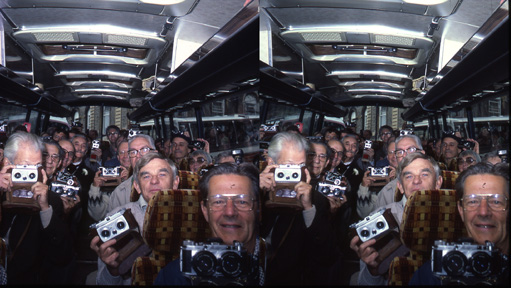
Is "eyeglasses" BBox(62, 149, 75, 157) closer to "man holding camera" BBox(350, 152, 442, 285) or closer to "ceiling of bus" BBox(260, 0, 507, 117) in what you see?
"ceiling of bus" BBox(260, 0, 507, 117)

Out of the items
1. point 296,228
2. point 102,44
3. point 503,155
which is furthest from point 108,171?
point 503,155

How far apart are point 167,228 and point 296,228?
2.35ft

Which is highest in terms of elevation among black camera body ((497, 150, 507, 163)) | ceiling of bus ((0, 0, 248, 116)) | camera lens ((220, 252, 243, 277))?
ceiling of bus ((0, 0, 248, 116))

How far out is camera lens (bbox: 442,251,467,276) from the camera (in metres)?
2.76

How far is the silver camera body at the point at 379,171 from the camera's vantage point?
3037 millimetres

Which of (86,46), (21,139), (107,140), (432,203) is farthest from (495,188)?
(21,139)

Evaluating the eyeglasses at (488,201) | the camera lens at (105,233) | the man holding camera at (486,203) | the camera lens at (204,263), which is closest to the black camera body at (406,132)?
the man holding camera at (486,203)

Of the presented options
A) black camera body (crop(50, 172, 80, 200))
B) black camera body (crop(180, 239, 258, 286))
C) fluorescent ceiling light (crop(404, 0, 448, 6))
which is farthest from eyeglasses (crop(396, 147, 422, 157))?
black camera body (crop(50, 172, 80, 200))

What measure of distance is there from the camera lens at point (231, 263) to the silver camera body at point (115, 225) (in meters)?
0.50

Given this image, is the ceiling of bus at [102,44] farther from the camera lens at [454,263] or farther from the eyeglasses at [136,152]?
the camera lens at [454,263]

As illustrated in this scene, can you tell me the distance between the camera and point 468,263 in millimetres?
2758

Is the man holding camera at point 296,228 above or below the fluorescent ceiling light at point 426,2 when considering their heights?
below

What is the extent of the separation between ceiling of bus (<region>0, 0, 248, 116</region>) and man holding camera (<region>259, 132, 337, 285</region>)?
0.76 meters

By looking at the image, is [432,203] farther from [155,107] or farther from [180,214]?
[155,107]
